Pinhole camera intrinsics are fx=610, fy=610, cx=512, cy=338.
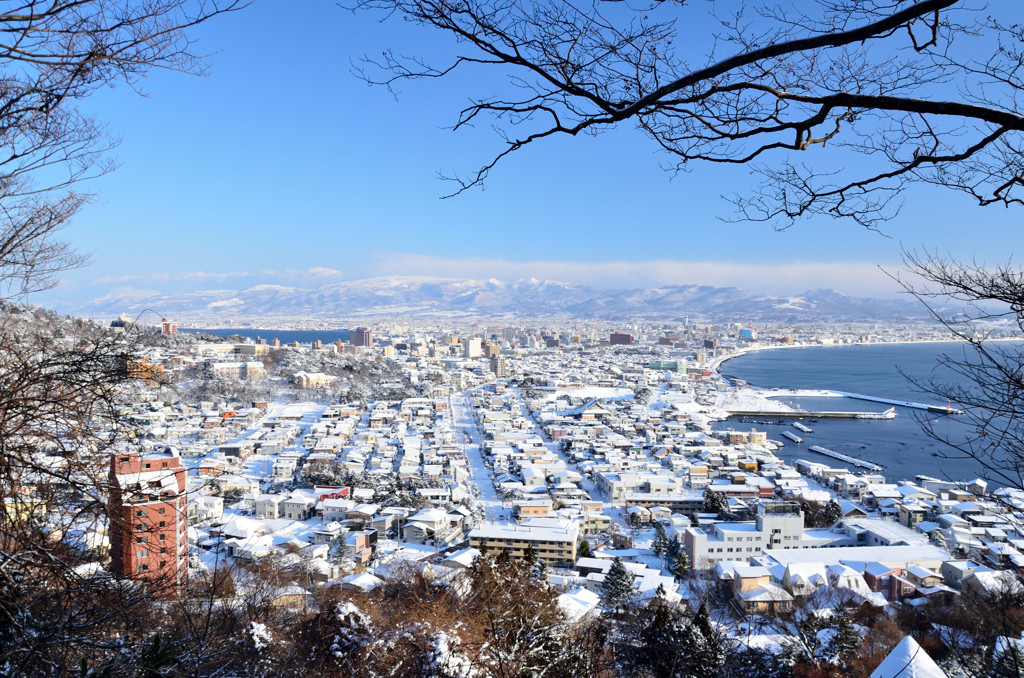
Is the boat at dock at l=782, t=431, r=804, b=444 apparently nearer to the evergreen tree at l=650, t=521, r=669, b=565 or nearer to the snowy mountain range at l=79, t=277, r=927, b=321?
the evergreen tree at l=650, t=521, r=669, b=565

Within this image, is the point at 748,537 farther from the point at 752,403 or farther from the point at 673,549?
the point at 752,403

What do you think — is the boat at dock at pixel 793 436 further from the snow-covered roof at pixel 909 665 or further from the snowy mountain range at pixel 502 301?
the snowy mountain range at pixel 502 301

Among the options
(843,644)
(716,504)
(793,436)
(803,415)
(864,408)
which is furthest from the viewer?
(864,408)

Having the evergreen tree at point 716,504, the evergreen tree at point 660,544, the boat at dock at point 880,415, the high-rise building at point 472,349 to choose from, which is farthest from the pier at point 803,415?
the high-rise building at point 472,349

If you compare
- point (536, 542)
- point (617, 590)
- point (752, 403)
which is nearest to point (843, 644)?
point (617, 590)

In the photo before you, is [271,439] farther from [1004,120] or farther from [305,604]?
[1004,120]

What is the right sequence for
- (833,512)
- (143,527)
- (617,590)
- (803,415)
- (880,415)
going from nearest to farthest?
1. (143,527)
2. (617,590)
3. (833,512)
4. (880,415)
5. (803,415)

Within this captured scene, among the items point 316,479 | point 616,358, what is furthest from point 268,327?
point 316,479
